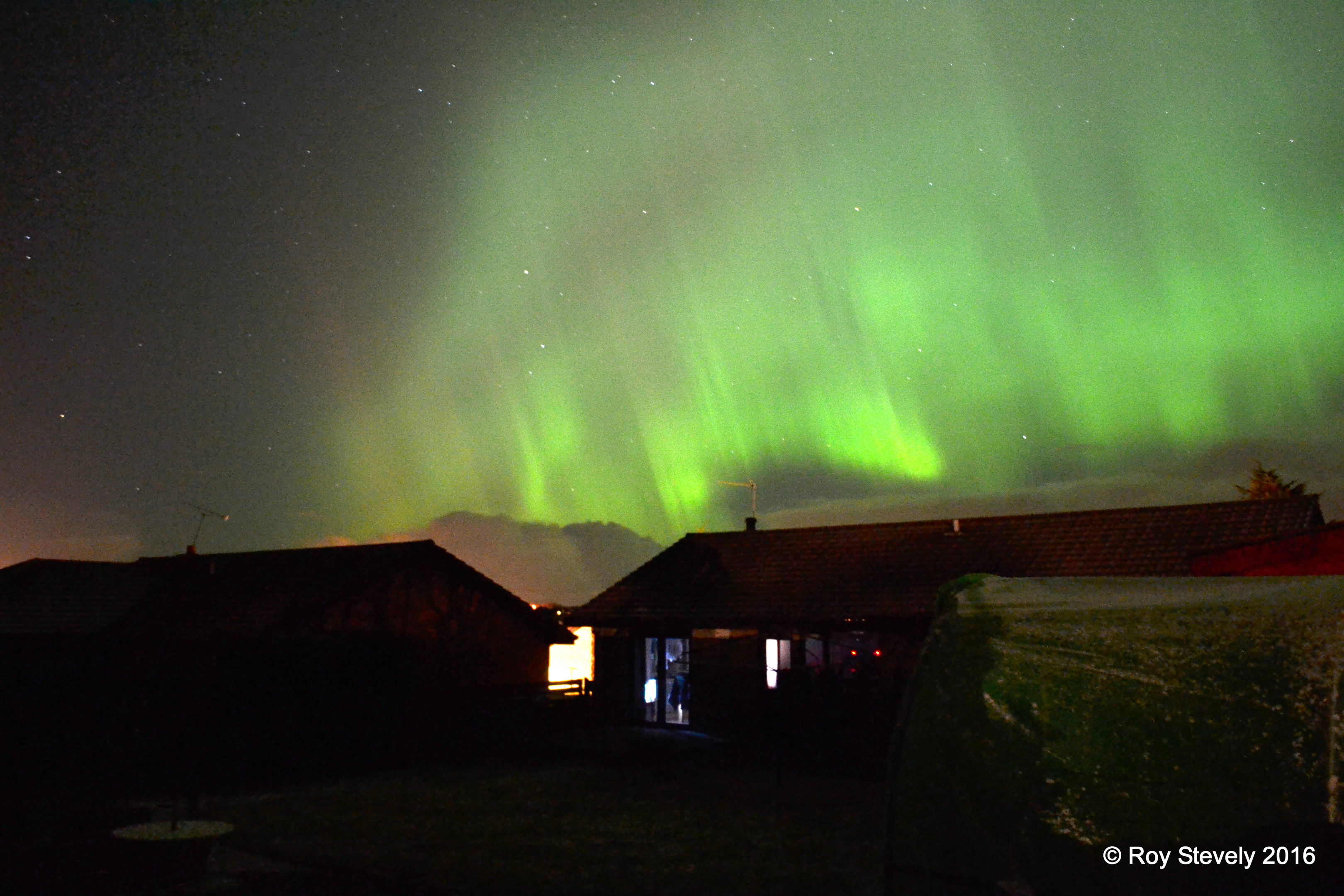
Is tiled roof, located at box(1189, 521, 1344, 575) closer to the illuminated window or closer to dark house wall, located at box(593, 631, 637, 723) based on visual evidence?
the illuminated window

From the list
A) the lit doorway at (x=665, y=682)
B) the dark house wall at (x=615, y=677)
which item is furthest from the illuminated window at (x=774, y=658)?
the dark house wall at (x=615, y=677)

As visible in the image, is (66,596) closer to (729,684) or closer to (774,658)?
(729,684)

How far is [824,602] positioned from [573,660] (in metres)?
20.1

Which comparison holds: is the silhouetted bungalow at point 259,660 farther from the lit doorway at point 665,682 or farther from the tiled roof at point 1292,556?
the tiled roof at point 1292,556

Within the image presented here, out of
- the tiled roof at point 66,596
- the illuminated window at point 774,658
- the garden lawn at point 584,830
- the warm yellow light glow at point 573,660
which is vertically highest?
the tiled roof at point 66,596

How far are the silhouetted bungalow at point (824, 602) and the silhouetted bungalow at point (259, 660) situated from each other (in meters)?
3.26

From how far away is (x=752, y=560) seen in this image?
2486 cm

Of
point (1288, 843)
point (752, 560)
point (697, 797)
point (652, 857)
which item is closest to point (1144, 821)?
point (1288, 843)

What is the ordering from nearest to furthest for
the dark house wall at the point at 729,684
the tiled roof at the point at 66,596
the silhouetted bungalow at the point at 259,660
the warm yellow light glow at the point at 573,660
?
the silhouetted bungalow at the point at 259,660
the tiled roof at the point at 66,596
the dark house wall at the point at 729,684
the warm yellow light glow at the point at 573,660

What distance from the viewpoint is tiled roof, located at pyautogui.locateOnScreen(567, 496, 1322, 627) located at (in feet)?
64.4

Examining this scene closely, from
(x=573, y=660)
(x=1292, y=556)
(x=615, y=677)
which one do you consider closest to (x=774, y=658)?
(x=615, y=677)

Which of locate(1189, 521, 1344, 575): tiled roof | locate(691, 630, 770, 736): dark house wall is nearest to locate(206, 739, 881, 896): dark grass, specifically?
locate(691, 630, 770, 736): dark house wall

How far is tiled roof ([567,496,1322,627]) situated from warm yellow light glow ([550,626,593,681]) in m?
13.0

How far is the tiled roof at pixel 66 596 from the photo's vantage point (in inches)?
745
